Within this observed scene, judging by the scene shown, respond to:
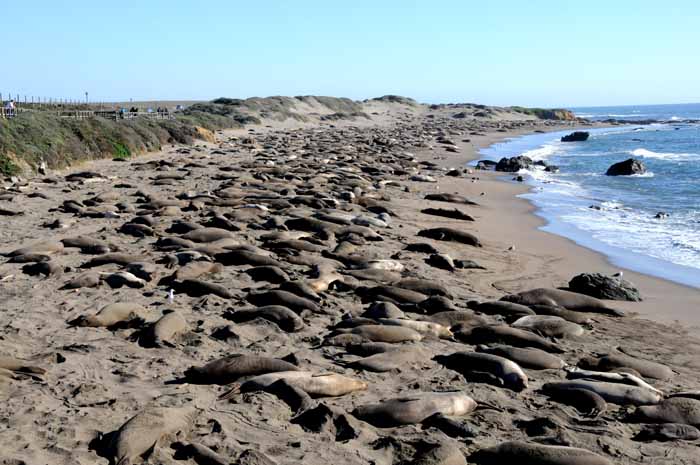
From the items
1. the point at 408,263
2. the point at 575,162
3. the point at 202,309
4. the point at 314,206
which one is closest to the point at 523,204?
the point at 314,206

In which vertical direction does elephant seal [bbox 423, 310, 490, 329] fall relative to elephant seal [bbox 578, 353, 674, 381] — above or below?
above

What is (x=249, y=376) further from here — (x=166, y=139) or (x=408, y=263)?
(x=166, y=139)

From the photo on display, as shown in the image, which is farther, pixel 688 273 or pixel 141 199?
pixel 141 199

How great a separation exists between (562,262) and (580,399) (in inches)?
249

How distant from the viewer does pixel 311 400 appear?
16.5ft

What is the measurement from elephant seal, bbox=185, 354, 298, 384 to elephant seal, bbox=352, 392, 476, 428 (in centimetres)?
88

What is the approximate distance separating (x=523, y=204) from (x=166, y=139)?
19.3 metres

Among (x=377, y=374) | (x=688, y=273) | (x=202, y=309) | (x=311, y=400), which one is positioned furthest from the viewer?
(x=688, y=273)

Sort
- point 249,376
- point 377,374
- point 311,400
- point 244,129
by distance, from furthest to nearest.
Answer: point 244,129, point 377,374, point 249,376, point 311,400

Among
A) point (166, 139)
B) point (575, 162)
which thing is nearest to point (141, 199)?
point (166, 139)

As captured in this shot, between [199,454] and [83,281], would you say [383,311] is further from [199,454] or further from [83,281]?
[83,281]

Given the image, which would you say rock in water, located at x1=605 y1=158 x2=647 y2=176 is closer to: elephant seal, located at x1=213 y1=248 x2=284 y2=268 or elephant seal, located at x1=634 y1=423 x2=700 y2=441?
elephant seal, located at x1=213 y1=248 x2=284 y2=268

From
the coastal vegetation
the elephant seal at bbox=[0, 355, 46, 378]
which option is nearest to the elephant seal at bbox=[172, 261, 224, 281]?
the elephant seal at bbox=[0, 355, 46, 378]

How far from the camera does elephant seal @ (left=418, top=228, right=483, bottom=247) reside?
12188mm
